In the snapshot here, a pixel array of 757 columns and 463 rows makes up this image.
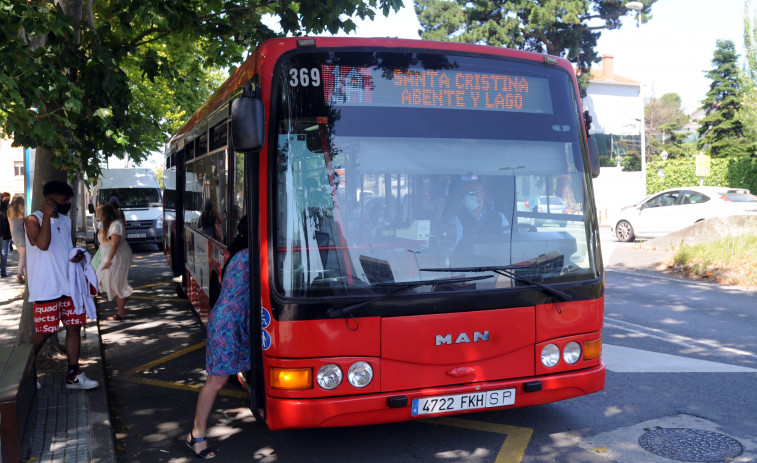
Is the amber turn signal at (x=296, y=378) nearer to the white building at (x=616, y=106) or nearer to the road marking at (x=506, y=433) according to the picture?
the road marking at (x=506, y=433)

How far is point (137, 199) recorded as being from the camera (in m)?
24.5

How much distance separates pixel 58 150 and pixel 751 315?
8.98 meters

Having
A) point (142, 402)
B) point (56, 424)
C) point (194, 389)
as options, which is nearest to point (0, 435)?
point (56, 424)

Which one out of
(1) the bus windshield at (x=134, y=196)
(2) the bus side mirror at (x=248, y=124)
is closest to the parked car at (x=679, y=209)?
(1) the bus windshield at (x=134, y=196)

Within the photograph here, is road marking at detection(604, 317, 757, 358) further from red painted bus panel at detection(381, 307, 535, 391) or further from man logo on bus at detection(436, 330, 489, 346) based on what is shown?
man logo on bus at detection(436, 330, 489, 346)

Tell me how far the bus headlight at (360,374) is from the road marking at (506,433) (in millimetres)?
1063

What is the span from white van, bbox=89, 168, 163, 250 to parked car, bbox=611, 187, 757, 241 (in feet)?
48.7

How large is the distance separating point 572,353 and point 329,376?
1718 mm

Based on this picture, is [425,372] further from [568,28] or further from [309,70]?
[568,28]

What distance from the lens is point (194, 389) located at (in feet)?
22.5

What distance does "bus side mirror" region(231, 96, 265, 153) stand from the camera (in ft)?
14.3

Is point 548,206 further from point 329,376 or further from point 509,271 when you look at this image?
point 329,376

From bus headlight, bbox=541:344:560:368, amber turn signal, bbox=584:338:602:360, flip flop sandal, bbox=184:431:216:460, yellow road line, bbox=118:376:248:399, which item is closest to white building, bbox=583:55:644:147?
yellow road line, bbox=118:376:248:399

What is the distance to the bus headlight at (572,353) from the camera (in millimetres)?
4906
